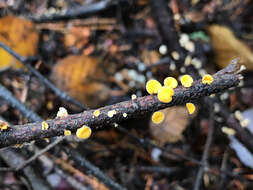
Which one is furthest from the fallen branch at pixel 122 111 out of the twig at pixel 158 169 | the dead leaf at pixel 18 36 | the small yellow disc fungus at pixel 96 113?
the dead leaf at pixel 18 36

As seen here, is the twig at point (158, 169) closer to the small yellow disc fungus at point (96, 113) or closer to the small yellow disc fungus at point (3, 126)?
the small yellow disc fungus at point (96, 113)

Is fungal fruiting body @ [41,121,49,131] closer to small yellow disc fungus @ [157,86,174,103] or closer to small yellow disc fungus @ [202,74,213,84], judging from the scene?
small yellow disc fungus @ [157,86,174,103]

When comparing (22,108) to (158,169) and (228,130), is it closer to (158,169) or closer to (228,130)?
(158,169)

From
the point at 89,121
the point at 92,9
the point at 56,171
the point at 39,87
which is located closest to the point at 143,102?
the point at 89,121

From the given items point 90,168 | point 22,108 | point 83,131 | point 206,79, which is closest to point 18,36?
point 22,108

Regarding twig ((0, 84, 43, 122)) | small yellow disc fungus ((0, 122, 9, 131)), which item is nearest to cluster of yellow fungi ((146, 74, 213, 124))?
small yellow disc fungus ((0, 122, 9, 131))
